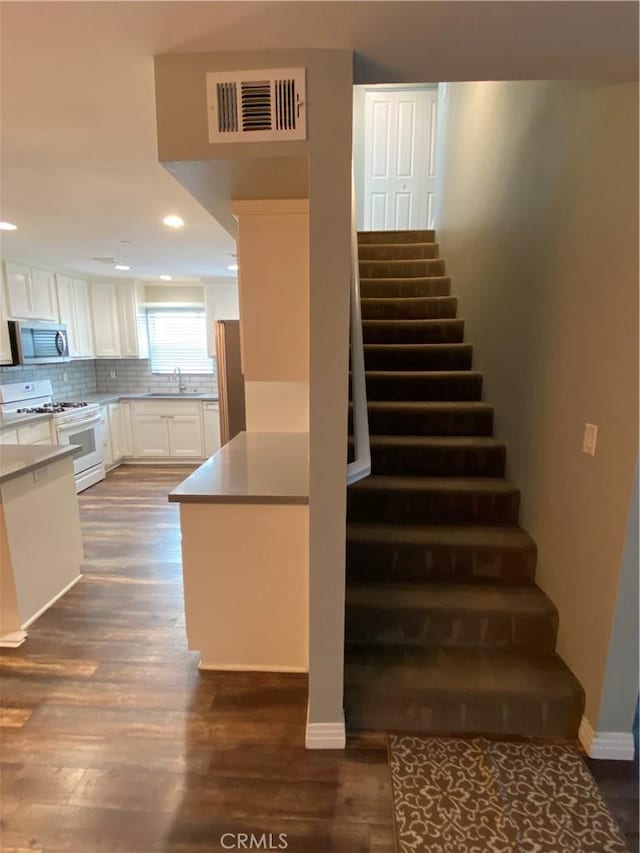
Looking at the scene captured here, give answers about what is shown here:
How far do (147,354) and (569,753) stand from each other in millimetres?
5870

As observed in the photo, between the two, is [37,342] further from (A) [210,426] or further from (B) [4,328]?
(A) [210,426]

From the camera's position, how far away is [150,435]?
571 centimetres

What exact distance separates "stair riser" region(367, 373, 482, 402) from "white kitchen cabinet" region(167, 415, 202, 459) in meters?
3.27

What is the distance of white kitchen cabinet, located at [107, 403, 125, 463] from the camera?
217 inches

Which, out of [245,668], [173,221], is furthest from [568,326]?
[173,221]

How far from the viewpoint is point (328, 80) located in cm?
132

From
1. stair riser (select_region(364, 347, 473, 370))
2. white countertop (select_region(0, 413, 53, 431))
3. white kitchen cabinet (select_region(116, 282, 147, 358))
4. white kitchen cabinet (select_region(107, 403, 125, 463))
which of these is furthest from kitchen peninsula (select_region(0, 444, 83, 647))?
white kitchen cabinet (select_region(116, 282, 147, 358))

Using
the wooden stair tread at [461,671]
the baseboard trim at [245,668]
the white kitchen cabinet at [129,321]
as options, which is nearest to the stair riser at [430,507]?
the wooden stair tread at [461,671]

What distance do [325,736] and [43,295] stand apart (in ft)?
15.7

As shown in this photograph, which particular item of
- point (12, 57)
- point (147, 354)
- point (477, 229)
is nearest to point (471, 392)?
point (477, 229)

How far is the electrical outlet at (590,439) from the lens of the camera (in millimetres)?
1685

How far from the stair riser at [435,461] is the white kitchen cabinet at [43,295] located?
12.9 ft

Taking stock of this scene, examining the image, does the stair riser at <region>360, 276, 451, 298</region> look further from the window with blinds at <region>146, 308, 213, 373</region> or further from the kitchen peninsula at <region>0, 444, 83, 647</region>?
the window with blinds at <region>146, 308, 213, 373</region>

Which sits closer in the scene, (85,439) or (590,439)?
(590,439)
